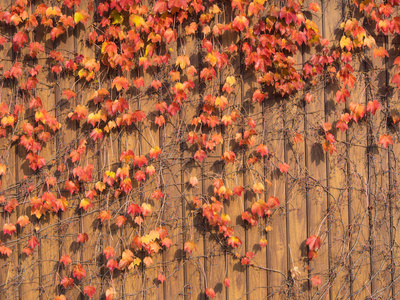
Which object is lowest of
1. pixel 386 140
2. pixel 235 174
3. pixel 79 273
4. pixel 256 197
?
pixel 79 273

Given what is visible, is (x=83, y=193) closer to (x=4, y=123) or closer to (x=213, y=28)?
(x=4, y=123)

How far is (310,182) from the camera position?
2061 mm

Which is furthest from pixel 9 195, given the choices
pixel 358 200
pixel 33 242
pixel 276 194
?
pixel 358 200

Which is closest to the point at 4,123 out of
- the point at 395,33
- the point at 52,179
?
the point at 52,179

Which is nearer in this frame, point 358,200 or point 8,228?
point 8,228

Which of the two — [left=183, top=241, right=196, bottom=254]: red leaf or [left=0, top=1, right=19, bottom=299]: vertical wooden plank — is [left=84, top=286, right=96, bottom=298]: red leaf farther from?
[left=183, top=241, right=196, bottom=254]: red leaf

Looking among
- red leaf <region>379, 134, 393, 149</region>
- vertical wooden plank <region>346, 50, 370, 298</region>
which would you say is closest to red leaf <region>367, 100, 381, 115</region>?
vertical wooden plank <region>346, 50, 370, 298</region>

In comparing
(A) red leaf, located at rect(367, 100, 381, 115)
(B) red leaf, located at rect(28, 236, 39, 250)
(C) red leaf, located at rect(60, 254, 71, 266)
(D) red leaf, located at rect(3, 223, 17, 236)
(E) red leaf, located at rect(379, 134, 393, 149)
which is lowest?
(C) red leaf, located at rect(60, 254, 71, 266)

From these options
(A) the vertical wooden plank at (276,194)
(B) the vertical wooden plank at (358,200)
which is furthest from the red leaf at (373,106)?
(A) the vertical wooden plank at (276,194)

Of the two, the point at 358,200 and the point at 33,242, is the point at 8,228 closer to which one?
the point at 33,242

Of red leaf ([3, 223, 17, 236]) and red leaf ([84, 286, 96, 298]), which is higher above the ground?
red leaf ([3, 223, 17, 236])

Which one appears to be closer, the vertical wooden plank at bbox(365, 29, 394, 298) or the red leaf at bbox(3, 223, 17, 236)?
the red leaf at bbox(3, 223, 17, 236)

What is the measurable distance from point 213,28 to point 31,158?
125 cm

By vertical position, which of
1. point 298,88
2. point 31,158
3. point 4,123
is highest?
point 298,88
